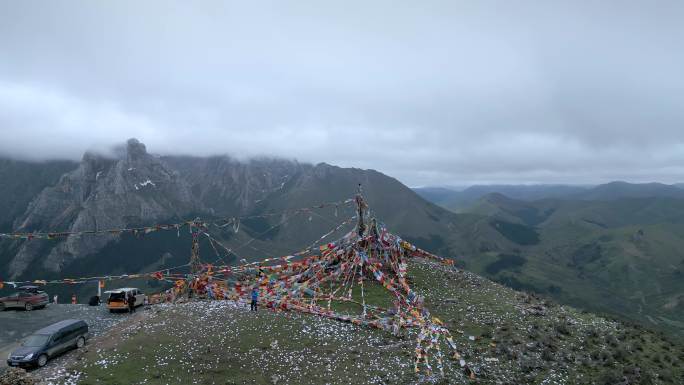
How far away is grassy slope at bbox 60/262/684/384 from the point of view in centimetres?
2648

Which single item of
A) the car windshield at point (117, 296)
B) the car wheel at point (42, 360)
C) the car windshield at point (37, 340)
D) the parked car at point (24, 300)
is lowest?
the parked car at point (24, 300)

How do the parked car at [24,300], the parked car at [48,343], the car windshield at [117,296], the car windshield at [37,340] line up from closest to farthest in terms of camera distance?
the parked car at [48,343]
the car windshield at [37,340]
the car windshield at [117,296]
the parked car at [24,300]

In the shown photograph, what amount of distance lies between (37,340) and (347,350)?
65.8 feet

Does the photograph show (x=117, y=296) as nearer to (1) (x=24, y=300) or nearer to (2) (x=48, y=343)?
(1) (x=24, y=300)

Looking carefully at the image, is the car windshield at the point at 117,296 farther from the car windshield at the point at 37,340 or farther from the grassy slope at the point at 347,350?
the car windshield at the point at 37,340

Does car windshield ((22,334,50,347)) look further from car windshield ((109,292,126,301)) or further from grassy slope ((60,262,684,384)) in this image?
car windshield ((109,292,126,301))

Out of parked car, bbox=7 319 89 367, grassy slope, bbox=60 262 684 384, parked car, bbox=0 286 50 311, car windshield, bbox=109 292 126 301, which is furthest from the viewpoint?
parked car, bbox=0 286 50 311

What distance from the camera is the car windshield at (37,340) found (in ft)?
89.5

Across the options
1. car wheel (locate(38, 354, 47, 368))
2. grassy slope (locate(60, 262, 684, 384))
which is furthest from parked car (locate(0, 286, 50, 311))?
car wheel (locate(38, 354, 47, 368))

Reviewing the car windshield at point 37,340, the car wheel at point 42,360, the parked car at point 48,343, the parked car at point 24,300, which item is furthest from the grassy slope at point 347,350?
the parked car at point 24,300

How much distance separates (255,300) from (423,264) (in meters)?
21.0

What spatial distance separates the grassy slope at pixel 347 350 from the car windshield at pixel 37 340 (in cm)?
269

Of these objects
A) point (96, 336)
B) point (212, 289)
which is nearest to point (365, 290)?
point (212, 289)

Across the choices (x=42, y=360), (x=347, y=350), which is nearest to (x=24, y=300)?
(x=42, y=360)
